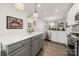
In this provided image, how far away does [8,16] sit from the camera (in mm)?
2881

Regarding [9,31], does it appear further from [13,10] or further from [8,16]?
[13,10]

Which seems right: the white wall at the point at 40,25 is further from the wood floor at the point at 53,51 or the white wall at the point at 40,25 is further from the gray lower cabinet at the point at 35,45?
the gray lower cabinet at the point at 35,45

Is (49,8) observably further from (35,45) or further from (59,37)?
(59,37)

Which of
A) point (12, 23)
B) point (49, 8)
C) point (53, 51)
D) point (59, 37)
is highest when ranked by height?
point (49, 8)

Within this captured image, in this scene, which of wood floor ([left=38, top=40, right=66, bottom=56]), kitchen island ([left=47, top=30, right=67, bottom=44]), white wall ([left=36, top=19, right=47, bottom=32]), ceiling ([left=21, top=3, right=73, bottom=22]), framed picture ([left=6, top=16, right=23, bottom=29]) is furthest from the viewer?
white wall ([left=36, top=19, right=47, bottom=32])

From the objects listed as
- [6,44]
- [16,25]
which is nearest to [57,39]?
[16,25]

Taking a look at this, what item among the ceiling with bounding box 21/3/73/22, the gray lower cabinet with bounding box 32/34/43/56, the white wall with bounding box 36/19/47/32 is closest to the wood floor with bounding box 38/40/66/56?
the gray lower cabinet with bounding box 32/34/43/56

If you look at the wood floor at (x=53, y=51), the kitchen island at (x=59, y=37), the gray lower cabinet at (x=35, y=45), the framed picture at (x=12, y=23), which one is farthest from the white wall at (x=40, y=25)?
the framed picture at (x=12, y=23)

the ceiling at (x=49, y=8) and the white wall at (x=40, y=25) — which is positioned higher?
the ceiling at (x=49, y=8)

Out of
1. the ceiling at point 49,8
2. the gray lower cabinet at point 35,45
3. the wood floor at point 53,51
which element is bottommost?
the wood floor at point 53,51

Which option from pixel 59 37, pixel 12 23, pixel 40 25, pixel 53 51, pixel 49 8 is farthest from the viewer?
pixel 40 25

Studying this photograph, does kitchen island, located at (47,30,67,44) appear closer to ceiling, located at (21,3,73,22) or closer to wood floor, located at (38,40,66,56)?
wood floor, located at (38,40,66,56)

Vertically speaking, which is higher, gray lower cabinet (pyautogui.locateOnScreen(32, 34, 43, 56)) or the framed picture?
the framed picture

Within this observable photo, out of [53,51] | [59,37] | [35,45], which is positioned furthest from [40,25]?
[35,45]
